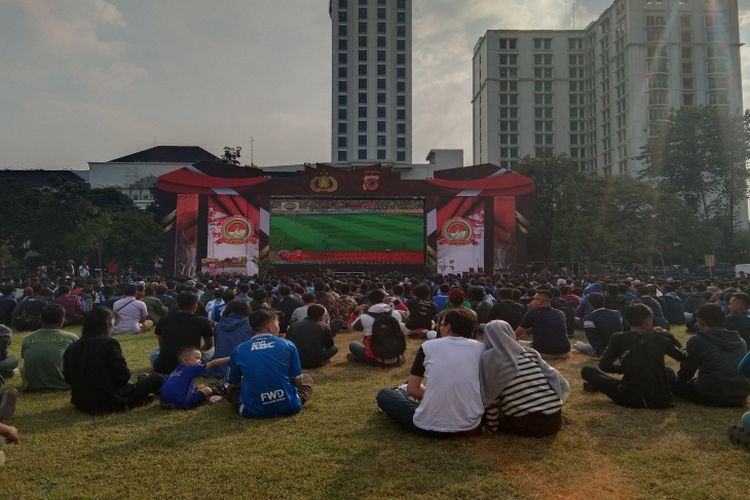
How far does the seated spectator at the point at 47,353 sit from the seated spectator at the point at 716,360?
22.3 ft

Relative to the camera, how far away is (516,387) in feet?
14.5

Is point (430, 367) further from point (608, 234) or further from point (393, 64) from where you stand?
point (393, 64)

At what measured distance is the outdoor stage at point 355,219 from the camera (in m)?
31.5

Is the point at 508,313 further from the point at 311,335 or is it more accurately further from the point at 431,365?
the point at 431,365

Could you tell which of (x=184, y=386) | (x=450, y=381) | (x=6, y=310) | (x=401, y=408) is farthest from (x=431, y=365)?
(x=6, y=310)

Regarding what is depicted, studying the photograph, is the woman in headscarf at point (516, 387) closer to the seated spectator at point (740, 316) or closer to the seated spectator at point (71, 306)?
the seated spectator at point (740, 316)

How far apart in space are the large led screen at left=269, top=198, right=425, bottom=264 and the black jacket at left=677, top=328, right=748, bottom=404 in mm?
26588

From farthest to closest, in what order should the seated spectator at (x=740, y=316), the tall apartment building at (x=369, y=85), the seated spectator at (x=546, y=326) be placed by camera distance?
the tall apartment building at (x=369, y=85) → the seated spectator at (x=546, y=326) → the seated spectator at (x=740, y=316)

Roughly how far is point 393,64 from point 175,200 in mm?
51056

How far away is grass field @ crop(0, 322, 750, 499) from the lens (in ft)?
11.9

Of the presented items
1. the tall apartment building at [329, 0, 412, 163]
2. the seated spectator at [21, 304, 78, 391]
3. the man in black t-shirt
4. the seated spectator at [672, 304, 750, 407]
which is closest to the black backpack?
the man in black t-shirt

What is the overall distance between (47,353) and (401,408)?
4.29m

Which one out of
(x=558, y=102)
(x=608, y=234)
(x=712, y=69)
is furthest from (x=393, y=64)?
(x=608, y=234)

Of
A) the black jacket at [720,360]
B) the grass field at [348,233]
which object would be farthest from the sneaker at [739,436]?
the grass field at [348,233]
